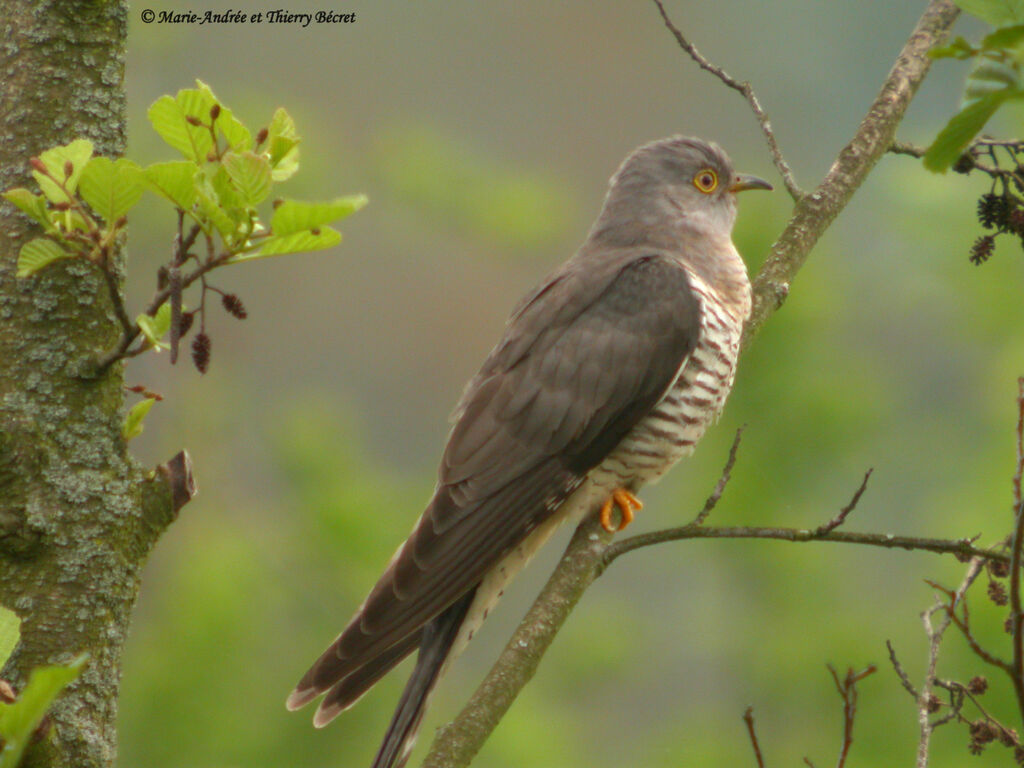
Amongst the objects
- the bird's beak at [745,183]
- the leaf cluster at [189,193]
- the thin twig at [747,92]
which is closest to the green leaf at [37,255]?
the leaf cluster at [189,193]

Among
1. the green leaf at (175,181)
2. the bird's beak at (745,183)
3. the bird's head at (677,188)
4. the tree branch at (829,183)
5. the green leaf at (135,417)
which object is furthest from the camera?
the bird's beak at (745,183)

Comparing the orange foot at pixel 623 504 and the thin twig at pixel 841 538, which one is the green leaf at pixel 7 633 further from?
the orange foot at pixel 623 504

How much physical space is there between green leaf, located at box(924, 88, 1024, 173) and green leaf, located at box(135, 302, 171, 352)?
0.83 metres

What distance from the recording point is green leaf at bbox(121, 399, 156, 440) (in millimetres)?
1386

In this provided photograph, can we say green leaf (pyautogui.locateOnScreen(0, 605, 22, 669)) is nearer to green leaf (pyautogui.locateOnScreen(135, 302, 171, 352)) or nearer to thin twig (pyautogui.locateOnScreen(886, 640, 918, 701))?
green leaf (pyautogui.locateOnScreen(135, 302, 171, 352))

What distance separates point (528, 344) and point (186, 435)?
2456mm

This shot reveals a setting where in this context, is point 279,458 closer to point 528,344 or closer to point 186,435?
point 186,435

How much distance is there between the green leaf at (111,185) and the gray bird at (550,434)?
1094 mm

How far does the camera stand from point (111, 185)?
122cm

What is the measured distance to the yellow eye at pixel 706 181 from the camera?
10.4ft

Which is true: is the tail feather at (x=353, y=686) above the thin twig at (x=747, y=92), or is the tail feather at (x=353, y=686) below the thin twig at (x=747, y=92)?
below

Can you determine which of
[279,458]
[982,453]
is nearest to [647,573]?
[982,453]

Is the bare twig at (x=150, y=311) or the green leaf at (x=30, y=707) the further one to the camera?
the bare twig at (x=150, y=311)

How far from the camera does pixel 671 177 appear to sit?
3160mm
